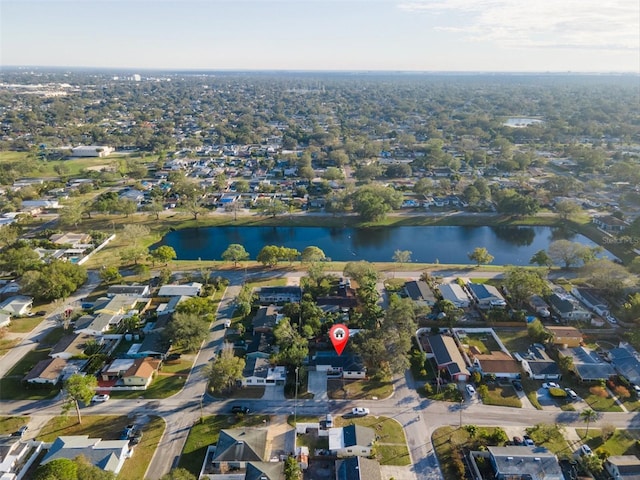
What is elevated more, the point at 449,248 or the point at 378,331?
the point at 378,331

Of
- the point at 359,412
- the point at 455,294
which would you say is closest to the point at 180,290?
the point at 359,412

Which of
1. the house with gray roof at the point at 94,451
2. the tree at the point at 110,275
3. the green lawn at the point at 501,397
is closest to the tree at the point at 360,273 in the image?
the green lawn at the point at 501,397

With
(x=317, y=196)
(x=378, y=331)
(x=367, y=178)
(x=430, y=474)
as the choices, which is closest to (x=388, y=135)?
(x=367, y=178)

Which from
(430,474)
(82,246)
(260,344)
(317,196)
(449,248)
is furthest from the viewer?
(317,196)

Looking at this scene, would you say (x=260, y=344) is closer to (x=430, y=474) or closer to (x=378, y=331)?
(x=378, y=331)

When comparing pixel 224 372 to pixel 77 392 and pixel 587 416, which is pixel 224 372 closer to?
pixel 77 392
